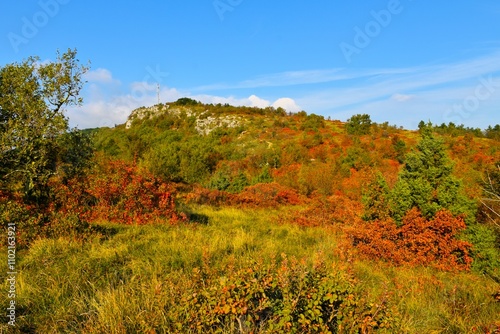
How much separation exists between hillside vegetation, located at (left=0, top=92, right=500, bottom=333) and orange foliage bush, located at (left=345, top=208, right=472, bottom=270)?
1.4 inches

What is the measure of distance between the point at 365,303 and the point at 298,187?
19.8 meters

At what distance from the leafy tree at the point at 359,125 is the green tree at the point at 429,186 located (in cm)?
2940

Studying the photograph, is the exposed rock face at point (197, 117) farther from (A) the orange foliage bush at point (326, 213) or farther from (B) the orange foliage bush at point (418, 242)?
(B) the orange foliage bush at point (418, 242)

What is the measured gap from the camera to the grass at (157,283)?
380 centimetres

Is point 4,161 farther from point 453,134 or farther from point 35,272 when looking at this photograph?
point 453,134

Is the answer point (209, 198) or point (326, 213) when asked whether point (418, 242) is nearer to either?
point (326, 213)

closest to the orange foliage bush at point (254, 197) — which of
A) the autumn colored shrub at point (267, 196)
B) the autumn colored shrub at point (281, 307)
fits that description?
the autumn colored shrub at point (267, 196)

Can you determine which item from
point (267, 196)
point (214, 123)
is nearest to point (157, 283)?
point (267, 196)

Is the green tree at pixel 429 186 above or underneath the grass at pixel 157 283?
above

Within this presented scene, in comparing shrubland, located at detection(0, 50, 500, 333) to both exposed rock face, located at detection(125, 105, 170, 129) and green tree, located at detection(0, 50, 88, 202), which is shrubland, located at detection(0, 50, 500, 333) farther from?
exposed rock face, located at detection(125, 105, 170, 129)

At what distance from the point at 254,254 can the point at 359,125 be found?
116 ft

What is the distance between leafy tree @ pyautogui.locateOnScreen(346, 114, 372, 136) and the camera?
125ft

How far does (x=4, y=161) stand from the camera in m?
7.56

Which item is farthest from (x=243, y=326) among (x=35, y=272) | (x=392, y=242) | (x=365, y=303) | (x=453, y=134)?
(x=453, y=134)
